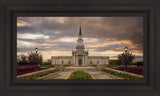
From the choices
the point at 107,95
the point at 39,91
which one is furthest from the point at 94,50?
the point at 39,91

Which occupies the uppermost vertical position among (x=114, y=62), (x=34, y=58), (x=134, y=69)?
(x=34, y=58)

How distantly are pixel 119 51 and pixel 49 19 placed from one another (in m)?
1.71

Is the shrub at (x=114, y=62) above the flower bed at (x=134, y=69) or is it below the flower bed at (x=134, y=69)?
above

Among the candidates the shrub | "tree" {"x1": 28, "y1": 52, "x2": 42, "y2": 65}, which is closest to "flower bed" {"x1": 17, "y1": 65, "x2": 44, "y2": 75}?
"tree" {"x1": 28, "y1": 52, "x2": 42, "y2": 65}

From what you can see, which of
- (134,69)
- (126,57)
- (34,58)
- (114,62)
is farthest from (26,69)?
(134,69)

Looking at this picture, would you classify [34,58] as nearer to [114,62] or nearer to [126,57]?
[114,62]

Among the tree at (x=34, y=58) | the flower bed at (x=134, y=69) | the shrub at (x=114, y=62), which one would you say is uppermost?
the tree at (x=34, y=58)

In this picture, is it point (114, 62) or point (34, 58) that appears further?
point (114, 62)

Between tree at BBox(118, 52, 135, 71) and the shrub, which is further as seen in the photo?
the shrub

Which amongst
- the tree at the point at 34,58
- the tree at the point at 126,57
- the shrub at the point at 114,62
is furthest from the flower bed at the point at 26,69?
the tree at the point at 126,57

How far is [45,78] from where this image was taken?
79.7 inches

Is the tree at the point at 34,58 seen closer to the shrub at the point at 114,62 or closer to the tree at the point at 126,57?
the shrub at the point at 114,62

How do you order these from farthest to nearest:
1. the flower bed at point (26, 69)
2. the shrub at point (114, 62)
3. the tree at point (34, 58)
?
the shrub at point (114, 62)
the tree at point (34, 58)
the flower bed at point (26, 69)

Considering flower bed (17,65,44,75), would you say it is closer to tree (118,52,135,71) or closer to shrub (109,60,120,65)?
shrub (109,60,120,65)
